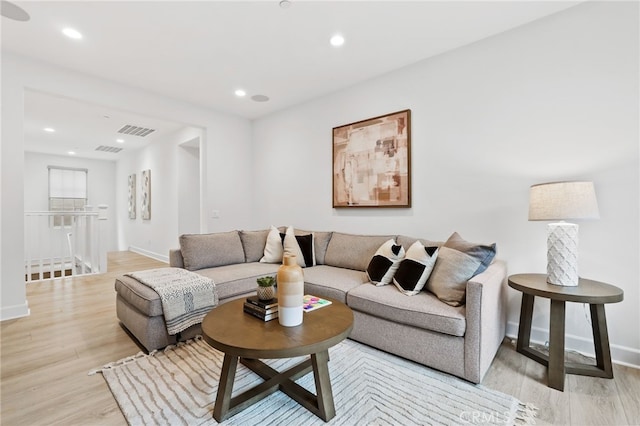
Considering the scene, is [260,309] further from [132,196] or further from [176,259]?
[132,196]

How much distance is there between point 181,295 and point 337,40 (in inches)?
101

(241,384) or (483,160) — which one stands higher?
(483,160)

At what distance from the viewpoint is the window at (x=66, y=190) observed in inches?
299

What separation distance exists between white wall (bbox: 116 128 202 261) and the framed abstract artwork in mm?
2670

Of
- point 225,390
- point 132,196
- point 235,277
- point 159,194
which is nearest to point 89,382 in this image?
point 225,390

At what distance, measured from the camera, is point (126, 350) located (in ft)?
7.41

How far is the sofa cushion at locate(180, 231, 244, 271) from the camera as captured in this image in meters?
2.99

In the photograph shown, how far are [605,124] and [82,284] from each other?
6125mm

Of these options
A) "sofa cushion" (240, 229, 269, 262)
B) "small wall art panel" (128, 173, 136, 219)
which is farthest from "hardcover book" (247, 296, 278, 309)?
"small wall art panel" (128, 173, 136, 219)

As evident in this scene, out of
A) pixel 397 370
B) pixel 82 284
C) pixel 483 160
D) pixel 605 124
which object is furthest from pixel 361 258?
pixel 82 284

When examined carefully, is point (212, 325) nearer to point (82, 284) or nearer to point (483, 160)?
point (483, 160)

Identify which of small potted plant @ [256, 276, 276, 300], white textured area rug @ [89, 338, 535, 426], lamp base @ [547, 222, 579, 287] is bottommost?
white textured area rug @ [89, 338, 535, 426]

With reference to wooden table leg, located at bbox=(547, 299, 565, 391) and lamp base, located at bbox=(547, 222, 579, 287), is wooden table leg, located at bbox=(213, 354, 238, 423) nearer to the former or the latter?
wooden table leg, located at bbox=(547, 299, 565, 391)

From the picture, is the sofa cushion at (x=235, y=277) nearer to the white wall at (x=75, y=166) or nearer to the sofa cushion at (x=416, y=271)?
the sofa cushion at (x=416, y=271)
